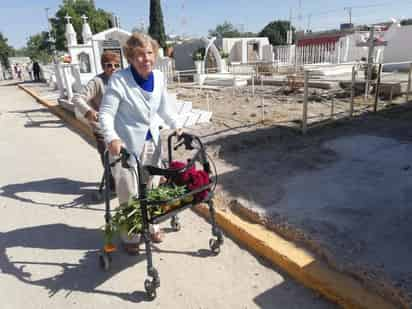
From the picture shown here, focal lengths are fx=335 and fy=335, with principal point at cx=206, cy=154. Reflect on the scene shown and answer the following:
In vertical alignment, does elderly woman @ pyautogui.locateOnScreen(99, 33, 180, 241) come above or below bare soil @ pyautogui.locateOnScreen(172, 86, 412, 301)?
above

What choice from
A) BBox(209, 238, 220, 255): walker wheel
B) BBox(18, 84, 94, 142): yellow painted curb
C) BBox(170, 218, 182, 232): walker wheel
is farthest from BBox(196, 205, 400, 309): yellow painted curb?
BBox(18, 84, 94, 142): yellow painted curb

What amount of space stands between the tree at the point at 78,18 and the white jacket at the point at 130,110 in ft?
135

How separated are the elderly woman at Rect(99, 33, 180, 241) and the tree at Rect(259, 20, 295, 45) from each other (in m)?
57.5

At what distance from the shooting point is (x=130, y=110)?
8.31 feet

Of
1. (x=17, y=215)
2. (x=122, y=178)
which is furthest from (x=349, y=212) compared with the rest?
(x=17, y=215)

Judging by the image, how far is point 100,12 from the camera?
44594 millimetres

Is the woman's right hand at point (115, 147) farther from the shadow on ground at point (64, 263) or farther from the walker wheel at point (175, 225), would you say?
the walker wheel at point (175, 225)

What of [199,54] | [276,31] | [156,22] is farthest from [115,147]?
[276,31]

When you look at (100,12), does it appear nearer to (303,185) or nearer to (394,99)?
(394,99)

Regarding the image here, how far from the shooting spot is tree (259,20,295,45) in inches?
2228

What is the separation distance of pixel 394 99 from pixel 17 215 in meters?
9.01

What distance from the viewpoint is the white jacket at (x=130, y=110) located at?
2.45 metres

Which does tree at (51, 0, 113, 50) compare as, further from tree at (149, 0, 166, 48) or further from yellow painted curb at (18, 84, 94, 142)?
yellow painted curb at (18, 84, 94, 142)

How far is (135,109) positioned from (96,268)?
1.36 metres
